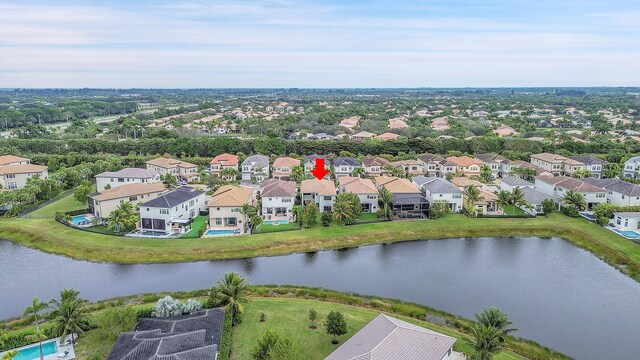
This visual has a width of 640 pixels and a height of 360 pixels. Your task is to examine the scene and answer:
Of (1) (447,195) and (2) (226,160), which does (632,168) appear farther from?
(2) (226,160)

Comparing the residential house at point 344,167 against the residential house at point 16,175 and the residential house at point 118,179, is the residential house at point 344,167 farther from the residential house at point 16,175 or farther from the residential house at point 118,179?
the residential house at point 16,175

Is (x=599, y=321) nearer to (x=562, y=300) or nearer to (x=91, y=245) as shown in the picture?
(x=562, y=300)

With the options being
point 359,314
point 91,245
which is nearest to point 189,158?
point 91,245

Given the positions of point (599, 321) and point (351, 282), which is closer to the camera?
point (599, 321)

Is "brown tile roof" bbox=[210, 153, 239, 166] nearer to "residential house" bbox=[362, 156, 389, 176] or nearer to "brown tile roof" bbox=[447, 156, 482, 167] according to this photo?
"residential house" bbox=[362, 156, 389, 176]

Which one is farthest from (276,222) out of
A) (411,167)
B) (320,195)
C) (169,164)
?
(411,167)

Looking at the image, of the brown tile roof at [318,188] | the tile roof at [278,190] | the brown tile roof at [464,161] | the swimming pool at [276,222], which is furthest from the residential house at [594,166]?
the swimming pool at [276,222]

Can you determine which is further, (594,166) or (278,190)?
(594,166)
